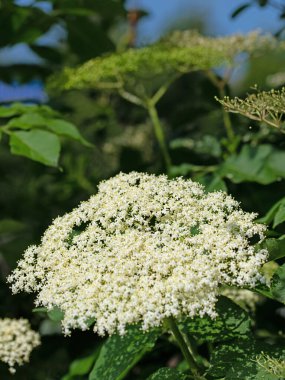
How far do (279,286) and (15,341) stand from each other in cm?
138

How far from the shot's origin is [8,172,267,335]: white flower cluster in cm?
178

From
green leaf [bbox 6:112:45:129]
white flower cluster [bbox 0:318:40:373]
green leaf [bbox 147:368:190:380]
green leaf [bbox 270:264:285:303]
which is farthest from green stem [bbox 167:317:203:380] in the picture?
green leaf [bbox 6:112:45:129]

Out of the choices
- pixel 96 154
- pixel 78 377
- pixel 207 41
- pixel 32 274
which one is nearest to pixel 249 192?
pixel 207 41

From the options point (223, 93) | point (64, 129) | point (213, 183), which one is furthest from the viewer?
point (223, 93)

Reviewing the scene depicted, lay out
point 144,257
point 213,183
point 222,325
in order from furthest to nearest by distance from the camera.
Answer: point 213,183 → point 222,325 → point 144,257

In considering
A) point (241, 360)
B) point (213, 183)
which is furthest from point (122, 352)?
point (213, 183)

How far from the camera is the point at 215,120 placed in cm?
457

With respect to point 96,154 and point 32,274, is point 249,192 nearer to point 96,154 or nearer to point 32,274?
point 32,274

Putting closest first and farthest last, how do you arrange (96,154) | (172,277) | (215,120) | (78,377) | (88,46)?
(172,277), (78,377), (88,46), (215,120), (96,154)

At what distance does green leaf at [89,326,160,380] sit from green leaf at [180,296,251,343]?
0.14m

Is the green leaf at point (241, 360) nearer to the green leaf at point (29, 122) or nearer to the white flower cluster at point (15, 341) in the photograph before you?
the white flower cluster at point (15, 341)

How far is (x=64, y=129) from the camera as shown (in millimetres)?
2904

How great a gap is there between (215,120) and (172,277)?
114 inches

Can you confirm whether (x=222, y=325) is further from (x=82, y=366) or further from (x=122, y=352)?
(x=82, y=366)
